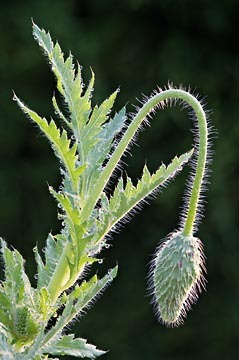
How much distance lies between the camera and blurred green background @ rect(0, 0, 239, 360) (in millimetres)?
4617

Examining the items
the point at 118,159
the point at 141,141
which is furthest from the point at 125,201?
the point at 141,141

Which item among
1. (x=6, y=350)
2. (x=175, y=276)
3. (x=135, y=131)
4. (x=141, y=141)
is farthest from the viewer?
(x=141, y=141)

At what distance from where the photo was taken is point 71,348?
112 cm

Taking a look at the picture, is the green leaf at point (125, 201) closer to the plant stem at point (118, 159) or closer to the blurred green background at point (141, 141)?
the plant stem at point (118, 159)

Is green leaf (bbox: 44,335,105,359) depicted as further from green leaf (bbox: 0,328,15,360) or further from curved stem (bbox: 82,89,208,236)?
curved stem (bbox: 82,89,208,236)

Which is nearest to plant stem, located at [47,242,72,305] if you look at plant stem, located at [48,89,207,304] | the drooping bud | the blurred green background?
plant stem, located at [48,89,207,304]

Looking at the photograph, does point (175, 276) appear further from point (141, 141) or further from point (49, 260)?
point (141, 141)

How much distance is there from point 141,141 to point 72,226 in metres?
3.54

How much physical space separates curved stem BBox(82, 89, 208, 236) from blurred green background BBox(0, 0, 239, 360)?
325 centimetres

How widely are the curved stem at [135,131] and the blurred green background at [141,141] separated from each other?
128 inches

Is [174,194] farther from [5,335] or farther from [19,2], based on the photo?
[5,335]

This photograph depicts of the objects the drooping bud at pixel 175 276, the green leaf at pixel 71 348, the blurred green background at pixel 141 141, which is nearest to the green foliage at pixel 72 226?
the green leaf at pixel 71 348

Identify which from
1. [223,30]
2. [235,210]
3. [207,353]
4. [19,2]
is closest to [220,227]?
[235,210]

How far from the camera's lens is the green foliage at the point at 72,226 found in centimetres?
108
